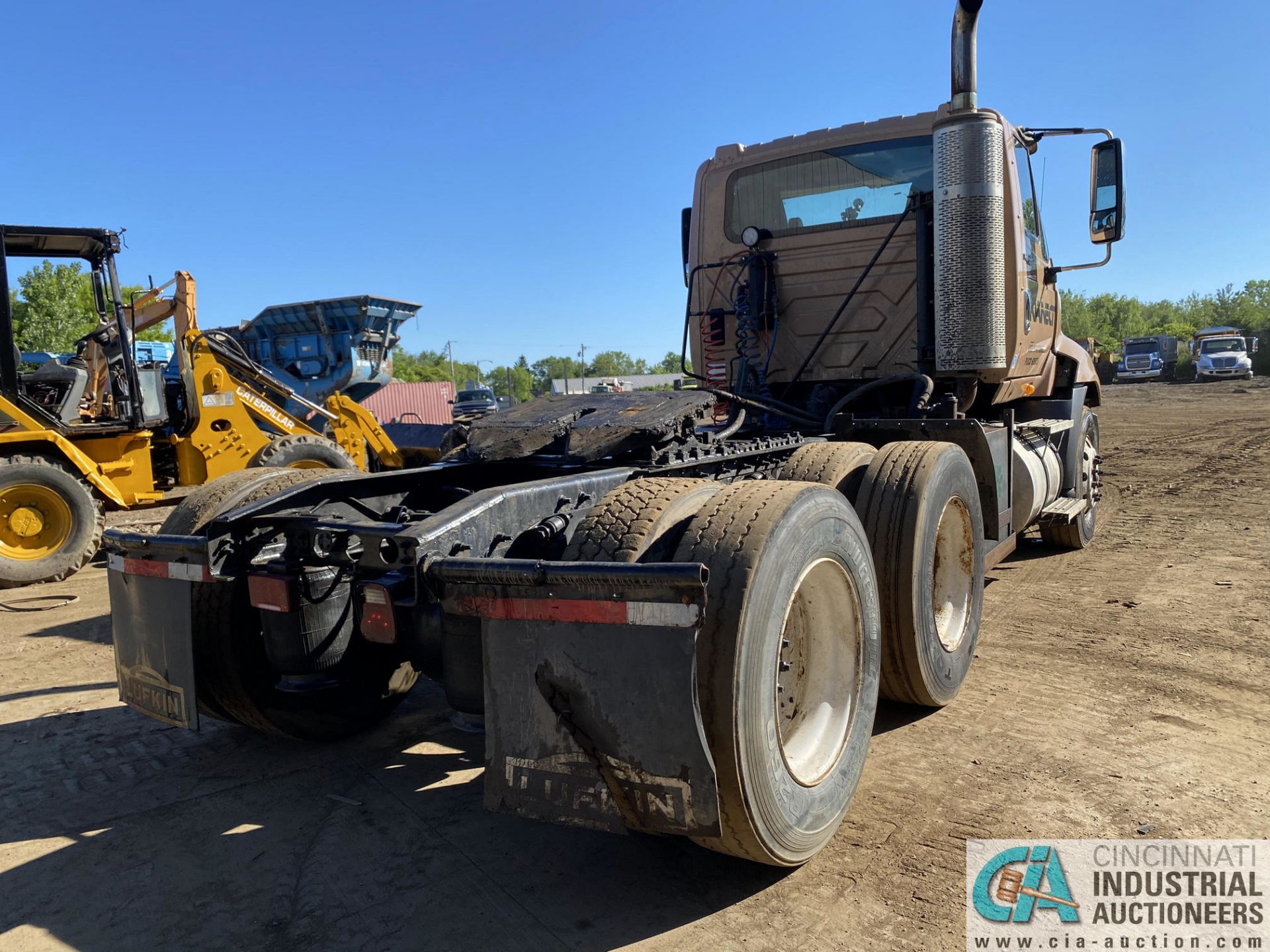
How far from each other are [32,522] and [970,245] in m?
8.32

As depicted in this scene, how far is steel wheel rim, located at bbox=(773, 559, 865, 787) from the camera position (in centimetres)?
307

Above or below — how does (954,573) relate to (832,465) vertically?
below

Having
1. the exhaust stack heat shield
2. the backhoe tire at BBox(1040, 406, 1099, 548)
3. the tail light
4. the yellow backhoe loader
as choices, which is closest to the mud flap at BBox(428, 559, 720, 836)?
the tail light

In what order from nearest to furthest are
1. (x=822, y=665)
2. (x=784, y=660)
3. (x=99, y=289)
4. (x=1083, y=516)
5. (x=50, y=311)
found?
(x=784, y=660)
(x=822, y=665)
(x=1083, y=516)
(x=99, y=289)
(x=50, y=311)

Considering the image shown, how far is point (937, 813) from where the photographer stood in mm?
3197

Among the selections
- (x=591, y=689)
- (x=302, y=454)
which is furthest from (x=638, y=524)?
(x=302, y=454)

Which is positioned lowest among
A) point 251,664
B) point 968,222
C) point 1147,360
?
point 251,664

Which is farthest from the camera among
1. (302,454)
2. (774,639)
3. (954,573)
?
(302,454)

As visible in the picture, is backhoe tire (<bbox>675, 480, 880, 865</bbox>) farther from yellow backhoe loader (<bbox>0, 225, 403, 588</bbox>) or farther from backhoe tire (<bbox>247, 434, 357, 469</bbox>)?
yellow backhoe loader (<bbox>0, 225, 403, 588</bbox>)

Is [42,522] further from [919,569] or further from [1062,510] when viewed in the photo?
[1062,510]

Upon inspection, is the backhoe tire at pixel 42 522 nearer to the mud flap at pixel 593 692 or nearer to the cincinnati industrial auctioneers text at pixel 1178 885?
the mud flap at pixel 593 692

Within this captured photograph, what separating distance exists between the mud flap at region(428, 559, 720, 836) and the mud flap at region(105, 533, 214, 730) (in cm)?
129

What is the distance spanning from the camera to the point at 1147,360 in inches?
1726

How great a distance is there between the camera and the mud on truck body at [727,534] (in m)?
2.43
